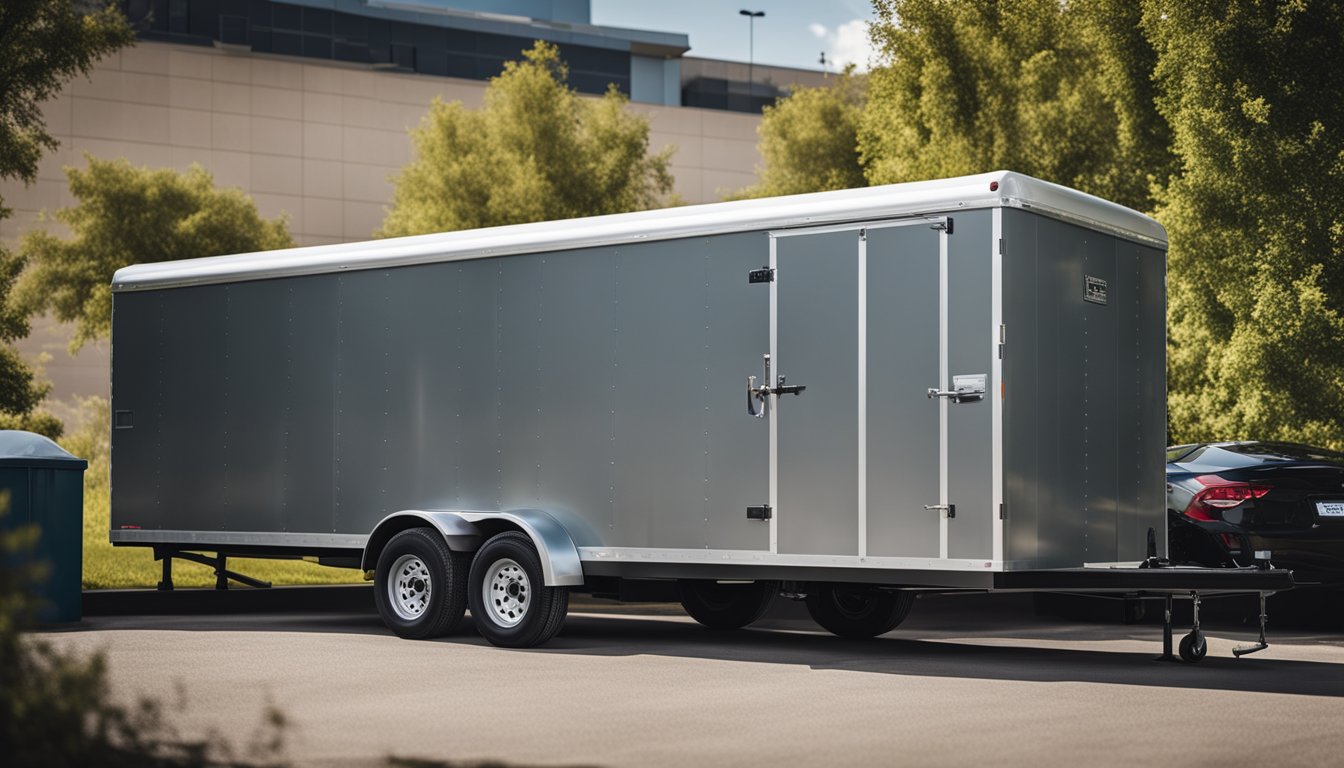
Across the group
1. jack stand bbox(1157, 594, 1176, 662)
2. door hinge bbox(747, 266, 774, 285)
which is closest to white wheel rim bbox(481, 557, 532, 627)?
door hinge bbox(747, 266, 774, 285)

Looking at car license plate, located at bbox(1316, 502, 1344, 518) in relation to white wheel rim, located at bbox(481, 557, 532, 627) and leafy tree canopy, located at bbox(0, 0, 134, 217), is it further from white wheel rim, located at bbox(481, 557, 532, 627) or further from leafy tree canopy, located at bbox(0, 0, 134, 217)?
leafy tree canopy, located at bbox(0, 0, 134, 217)

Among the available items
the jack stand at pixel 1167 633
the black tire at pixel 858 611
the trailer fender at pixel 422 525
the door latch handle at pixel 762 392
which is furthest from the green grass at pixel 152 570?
the jack stand at pixel 1167 633

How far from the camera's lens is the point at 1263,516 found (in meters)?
13.0

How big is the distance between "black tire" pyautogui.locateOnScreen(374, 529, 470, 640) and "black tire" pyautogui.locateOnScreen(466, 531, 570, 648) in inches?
7.4

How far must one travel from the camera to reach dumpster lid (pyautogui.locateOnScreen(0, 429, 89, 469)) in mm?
14219

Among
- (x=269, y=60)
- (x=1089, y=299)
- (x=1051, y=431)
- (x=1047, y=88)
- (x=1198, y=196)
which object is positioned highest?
(x=269, y=60)

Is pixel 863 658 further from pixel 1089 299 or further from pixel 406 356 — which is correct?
pixel 406 356

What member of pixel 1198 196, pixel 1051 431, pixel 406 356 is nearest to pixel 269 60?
pixel 1198 196

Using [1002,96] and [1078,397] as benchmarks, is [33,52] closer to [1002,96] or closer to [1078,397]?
[1002,96]

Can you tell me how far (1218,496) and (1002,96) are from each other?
1621 cm

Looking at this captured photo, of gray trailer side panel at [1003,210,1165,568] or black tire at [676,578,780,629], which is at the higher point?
gray trailer side panel at [1003,210,1165,568]

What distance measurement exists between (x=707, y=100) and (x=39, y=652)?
74.4m

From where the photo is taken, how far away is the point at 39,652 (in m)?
4.89

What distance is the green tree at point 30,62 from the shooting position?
85.0 ft
